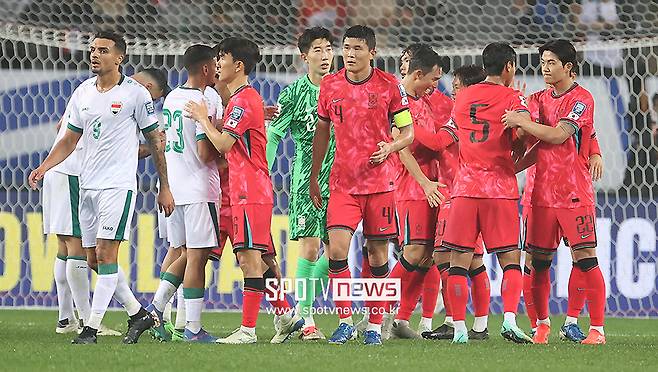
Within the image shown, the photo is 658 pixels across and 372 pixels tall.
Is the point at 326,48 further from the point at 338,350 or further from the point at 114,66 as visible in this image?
the point at 338,350

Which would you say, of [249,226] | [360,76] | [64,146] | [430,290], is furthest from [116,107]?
[430,290]

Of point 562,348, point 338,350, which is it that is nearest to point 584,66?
point 562,348

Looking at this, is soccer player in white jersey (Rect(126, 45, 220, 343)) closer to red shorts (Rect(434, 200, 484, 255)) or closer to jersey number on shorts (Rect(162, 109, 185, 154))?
jersey number on shorts (Rect(162, 109, 185, 154))

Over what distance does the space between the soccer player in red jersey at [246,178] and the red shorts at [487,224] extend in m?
1.15

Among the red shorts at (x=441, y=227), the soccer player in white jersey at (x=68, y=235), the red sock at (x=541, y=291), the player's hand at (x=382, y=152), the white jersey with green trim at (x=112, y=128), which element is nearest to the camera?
the player's hand at (x=382, y=152)

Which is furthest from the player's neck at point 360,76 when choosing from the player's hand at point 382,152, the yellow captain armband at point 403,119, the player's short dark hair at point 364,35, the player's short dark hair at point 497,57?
the player's short dark hair at point 497,57

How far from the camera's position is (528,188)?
27.2 ft

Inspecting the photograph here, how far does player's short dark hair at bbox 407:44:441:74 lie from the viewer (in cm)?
791

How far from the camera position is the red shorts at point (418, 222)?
8109 millimetres

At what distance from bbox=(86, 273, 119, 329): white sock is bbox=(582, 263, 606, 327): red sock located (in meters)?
2.89

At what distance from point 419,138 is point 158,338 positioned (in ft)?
6.96

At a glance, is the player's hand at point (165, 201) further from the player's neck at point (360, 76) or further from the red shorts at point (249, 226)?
the player's neck at point (360, 76)

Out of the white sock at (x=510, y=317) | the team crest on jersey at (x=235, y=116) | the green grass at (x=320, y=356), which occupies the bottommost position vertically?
the green grass at (x=320, y=356)

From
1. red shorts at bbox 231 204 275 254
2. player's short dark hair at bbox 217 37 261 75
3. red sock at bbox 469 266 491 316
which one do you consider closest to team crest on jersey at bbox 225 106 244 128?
player's short dark hair at bbox 217 37 261 75
